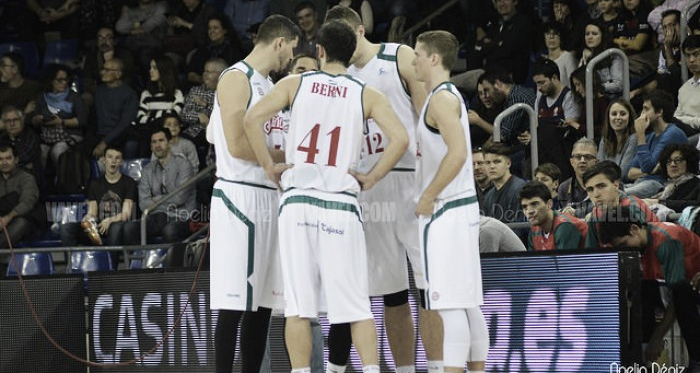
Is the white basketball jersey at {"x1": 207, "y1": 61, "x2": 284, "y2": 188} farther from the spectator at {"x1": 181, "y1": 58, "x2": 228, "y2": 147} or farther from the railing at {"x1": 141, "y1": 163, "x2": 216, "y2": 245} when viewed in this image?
the spectator at {"x1": 181, "y1": 58, "x2": 228, "y2": 147}

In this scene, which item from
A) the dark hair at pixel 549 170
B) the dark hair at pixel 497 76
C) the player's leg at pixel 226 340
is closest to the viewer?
the player's leg at pixel 226 340

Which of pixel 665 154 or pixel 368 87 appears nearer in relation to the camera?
pixel 368 87

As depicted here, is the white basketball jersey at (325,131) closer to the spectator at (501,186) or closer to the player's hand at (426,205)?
the player's hand at (426,205)

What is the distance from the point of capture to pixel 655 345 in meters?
7.89

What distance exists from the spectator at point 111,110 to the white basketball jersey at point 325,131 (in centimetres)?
820

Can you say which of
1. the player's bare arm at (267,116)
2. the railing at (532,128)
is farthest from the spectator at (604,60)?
the player's bare arm at (267,116)

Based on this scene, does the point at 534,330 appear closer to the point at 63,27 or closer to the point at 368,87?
the point at 368,87

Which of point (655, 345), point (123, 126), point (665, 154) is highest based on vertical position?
point (123, 126)

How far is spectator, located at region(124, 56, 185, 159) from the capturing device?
14.7 m

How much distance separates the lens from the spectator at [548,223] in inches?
323

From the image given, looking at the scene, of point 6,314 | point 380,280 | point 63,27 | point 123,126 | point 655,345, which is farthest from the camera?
point 63,27

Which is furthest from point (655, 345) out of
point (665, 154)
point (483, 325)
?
point (665, 154)

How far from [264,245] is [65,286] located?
9.54 ft

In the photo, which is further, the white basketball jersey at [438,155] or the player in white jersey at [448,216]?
the white basketball jersey at [438,155]
